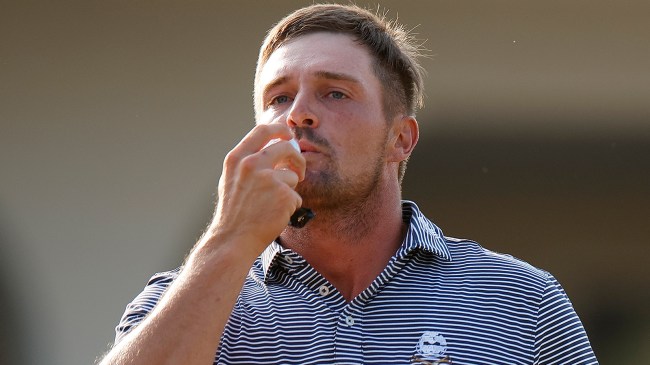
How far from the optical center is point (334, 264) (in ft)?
6.41

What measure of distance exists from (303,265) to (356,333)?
203 millimetres

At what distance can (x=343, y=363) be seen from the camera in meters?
1.70

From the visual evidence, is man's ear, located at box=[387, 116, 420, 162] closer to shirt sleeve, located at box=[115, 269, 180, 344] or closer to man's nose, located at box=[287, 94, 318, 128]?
man's nose, located at box=[287, 94, 318, 128]

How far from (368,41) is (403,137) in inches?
8.6

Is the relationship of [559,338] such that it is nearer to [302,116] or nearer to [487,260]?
[487,260]

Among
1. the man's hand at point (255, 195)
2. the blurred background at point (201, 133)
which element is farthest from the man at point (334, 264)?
the blurred background at point (201, 133)

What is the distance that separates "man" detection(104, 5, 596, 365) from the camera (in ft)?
5.20

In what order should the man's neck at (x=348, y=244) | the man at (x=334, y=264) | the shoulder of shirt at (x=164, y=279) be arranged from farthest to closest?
the man's neck at (x=348, y=244), the shoulder of shirt at (x=164, y=279), the man at (x=334, y=264)

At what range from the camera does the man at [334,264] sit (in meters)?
1.58

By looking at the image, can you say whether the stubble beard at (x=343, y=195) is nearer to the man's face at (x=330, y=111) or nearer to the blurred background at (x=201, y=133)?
the man's face at (x=330, y=111)

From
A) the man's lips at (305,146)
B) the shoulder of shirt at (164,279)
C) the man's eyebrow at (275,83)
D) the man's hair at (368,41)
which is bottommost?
the shoulder of shirt at (164,279)

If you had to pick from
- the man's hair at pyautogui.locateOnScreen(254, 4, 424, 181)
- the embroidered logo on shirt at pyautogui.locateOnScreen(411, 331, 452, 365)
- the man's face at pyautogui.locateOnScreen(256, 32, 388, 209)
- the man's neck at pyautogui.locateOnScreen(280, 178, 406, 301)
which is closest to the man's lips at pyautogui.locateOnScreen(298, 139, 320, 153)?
the man's face at pyautogui.locateOnScreen(256, 32, 388, 209)

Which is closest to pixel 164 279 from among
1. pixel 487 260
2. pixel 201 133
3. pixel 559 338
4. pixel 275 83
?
pixel 275 83

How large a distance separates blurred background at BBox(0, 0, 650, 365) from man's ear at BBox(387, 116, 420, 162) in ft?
6.47
